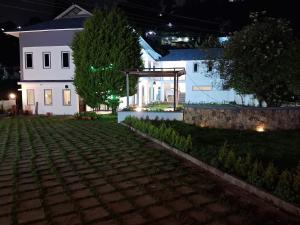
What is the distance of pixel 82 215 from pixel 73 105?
69.1 feet

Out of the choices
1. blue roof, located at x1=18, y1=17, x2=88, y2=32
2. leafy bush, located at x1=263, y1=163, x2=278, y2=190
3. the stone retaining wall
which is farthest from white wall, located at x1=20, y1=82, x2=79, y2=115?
leafy bush, located at x1=263, y1=163, x2=278, y2=190

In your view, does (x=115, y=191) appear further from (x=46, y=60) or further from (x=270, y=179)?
(x=46, y=60)

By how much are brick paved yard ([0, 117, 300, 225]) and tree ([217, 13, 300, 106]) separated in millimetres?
6833

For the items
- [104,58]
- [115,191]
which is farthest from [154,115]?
[115,191]

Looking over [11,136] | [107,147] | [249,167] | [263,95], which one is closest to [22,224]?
[249,167]

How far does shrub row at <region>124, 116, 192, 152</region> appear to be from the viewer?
9855mm

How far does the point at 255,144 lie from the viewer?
10.6 metres

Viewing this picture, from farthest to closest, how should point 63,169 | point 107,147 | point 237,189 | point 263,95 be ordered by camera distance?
point 263,95 < point 107,147 < point 63,169 < point 237,189

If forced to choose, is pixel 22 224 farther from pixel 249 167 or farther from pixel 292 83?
pixel 292 83

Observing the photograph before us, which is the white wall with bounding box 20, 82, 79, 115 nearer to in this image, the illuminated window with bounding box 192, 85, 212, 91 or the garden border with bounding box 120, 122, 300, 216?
the illuminated window with bounding box 192, 85, 212, 91

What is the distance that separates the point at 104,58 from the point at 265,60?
11.0 m

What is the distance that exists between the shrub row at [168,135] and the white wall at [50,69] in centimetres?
1268

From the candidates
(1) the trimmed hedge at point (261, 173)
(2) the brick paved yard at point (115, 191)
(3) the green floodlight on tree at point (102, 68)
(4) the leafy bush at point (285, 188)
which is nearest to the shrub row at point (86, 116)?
(3) the green floodlight on tree at point (102, 68)

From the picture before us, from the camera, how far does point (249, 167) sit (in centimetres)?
708
